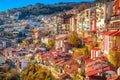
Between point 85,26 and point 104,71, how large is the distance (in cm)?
1645

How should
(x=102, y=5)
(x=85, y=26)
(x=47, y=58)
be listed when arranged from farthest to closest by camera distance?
1. (x=85, y=26)
2. (x=47, y=58)
3. (x=102, y=5)

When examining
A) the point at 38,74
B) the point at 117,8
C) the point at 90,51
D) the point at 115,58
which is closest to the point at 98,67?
the point at 115,58

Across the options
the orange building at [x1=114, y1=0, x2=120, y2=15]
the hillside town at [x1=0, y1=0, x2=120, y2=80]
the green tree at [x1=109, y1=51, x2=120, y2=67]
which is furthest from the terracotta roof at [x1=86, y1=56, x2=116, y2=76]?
the orange building at [x1=114, y1=0, x2=120, y2=15]

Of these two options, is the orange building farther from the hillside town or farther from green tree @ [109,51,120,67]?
green tree @ [109,51,120,67]

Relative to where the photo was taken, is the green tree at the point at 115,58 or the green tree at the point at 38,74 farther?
the green tree at the point at 38,74

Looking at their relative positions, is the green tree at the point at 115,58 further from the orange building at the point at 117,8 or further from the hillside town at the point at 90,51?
the orange building at the point at 117,8

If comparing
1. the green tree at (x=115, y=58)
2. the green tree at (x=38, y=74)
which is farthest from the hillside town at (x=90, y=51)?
the green tree at (x=38, y=74)

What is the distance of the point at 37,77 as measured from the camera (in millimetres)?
22641

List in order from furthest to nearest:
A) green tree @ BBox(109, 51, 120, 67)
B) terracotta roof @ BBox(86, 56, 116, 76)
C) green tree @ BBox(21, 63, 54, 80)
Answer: green tree @ BBox(21, 63, 54, 80)
green tree @ BBox(109, 51, 120, 67)
terracotta roof @ BBox(86, 56, 116, 76)

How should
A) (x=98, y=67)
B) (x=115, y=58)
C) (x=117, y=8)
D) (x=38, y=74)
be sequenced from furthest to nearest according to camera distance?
(x=38, y=74)
(x=117, y=8)
(x=115, y=58)
(x=98, y=67)

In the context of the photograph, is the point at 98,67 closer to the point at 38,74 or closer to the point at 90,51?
the point at 90,51

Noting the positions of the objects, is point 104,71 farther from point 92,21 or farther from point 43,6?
point 43,6

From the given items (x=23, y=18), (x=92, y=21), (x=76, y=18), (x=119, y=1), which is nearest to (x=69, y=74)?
(x=119, y=1)

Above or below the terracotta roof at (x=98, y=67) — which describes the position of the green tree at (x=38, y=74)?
below
